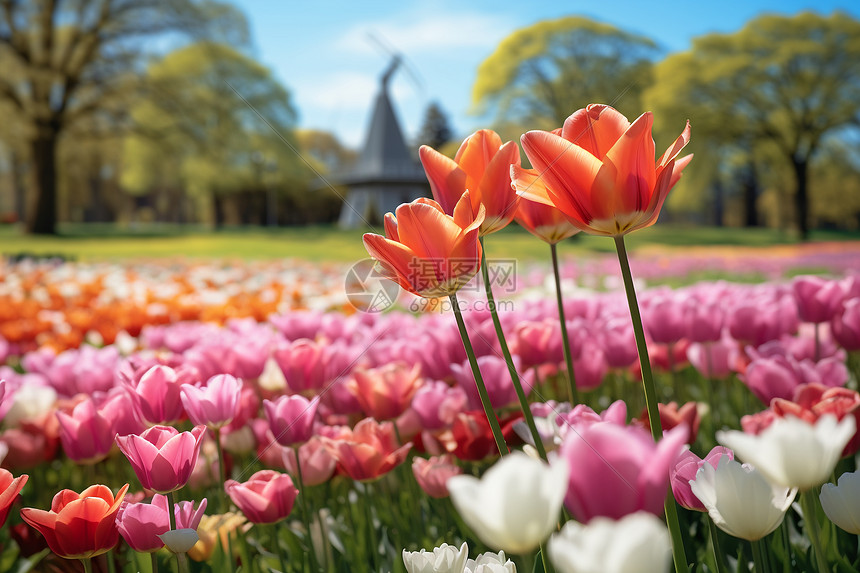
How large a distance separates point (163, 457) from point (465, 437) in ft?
2.02

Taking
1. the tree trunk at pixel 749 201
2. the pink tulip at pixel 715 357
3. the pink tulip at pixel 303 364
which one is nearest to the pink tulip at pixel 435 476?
the pink tulip at pixel 303 364

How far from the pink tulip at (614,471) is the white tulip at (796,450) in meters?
0.14

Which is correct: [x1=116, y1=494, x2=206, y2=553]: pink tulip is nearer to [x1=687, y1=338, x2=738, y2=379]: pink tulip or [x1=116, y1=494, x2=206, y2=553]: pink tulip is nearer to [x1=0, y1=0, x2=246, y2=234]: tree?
[x1=687, y1=338, x2=738, y2=379]: pink tulip

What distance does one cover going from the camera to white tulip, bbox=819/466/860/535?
84 cm

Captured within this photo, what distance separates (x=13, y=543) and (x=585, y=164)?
1.51 m

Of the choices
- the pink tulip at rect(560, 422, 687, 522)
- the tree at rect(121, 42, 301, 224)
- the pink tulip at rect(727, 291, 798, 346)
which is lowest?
the pink tulip at rect(727, 291, 798, 346)

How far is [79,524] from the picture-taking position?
90 cm

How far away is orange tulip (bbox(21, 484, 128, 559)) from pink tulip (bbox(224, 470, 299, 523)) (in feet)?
0.74

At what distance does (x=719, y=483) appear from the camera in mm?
734

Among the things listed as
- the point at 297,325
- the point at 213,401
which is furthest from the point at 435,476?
the point at 297,325

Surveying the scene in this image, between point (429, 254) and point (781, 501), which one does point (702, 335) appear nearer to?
point (781, 501)

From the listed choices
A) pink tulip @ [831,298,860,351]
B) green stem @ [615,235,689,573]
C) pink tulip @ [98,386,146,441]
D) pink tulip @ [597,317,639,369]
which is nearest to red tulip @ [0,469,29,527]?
pink tulip @ [98,386,146,441]

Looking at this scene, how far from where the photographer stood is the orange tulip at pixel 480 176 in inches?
38.9

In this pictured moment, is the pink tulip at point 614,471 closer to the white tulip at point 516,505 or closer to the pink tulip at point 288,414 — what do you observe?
the white tulip at point 516,505
